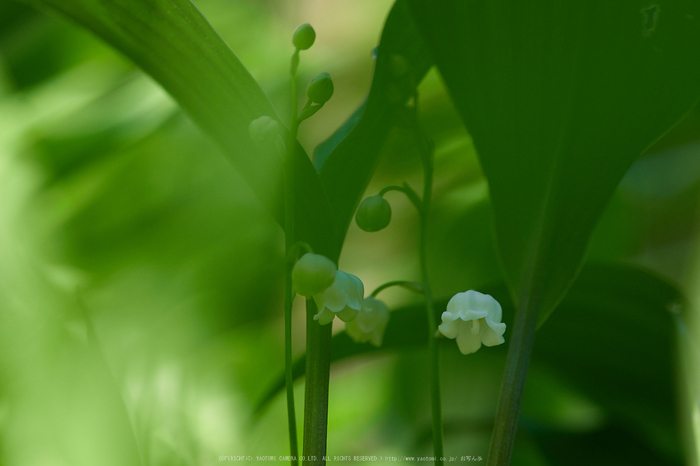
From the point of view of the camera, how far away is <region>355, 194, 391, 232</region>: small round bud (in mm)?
299

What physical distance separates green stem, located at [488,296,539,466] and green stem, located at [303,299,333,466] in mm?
87

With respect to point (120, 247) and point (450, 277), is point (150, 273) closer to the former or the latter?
point (120, 247)

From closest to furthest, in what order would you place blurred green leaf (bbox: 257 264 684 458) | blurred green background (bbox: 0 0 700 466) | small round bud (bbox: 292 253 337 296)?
small round bud (bbox: 292 253 337 296) → blurred green leaf (bbox: 257 264 684 458) → blurred green background (bbox: 0 0 700 466)

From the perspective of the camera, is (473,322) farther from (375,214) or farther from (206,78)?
(206,78)

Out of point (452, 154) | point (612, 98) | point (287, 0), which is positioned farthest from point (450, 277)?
point (287, 0)

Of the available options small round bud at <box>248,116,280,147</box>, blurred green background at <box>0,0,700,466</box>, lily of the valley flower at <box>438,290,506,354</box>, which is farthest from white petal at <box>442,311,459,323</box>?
blurred green background at <box>0,0,700,466</box>

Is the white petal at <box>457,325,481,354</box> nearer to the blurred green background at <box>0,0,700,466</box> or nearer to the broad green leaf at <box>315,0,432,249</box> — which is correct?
the broad green leaf at <box>315,0,432,249</box>

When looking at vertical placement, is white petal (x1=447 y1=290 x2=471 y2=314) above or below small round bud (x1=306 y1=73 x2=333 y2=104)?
below

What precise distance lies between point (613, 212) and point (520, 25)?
2.09 feet

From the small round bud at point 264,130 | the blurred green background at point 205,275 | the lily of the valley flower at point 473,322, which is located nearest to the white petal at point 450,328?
the lily of the valley flower at point 473,322

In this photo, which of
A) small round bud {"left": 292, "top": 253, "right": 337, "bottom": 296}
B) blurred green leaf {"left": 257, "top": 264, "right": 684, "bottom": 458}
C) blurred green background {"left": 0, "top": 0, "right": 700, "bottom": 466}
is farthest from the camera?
blurred green background {"left": 0, "top": 0, "right": 700, "bottom": 466}

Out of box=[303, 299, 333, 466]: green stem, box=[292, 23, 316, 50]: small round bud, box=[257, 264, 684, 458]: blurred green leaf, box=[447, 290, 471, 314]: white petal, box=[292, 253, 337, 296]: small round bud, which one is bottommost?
box=[257, 264, 684, 458]: blurred green leaf

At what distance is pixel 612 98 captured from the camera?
0.27 m

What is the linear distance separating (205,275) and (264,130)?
2.08 feet
